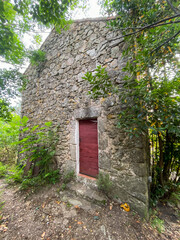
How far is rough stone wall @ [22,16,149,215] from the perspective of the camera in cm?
186

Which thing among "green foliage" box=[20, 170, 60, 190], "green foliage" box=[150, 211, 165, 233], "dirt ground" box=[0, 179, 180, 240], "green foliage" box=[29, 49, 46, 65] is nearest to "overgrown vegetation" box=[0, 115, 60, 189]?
"green foliage" box=[20, 170, 60, 190]

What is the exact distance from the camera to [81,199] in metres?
2.21

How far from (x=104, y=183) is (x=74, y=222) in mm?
824

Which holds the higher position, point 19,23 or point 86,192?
point 19,23

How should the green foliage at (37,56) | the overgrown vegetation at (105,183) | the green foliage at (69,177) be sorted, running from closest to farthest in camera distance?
the overgrown vegetation at (105,183) < the green foliage at (69,177) < the green foliage at (37,56)

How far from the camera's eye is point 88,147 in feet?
8.60

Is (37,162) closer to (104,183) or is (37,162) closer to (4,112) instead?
(4,112)

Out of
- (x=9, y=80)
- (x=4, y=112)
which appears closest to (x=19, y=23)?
(x=9, y=80)

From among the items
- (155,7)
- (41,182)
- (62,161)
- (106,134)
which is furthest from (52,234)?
(155,7)

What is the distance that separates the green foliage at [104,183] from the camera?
2.10 m

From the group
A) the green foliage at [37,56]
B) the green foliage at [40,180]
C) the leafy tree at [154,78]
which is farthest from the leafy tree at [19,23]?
the green foliage at [40,180]

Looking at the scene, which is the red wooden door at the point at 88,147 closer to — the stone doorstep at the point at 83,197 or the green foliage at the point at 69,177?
the green foliage at the point at 69,177

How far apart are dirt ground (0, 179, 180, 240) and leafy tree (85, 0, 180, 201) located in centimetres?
73

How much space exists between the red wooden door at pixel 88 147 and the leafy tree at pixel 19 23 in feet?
6.27
